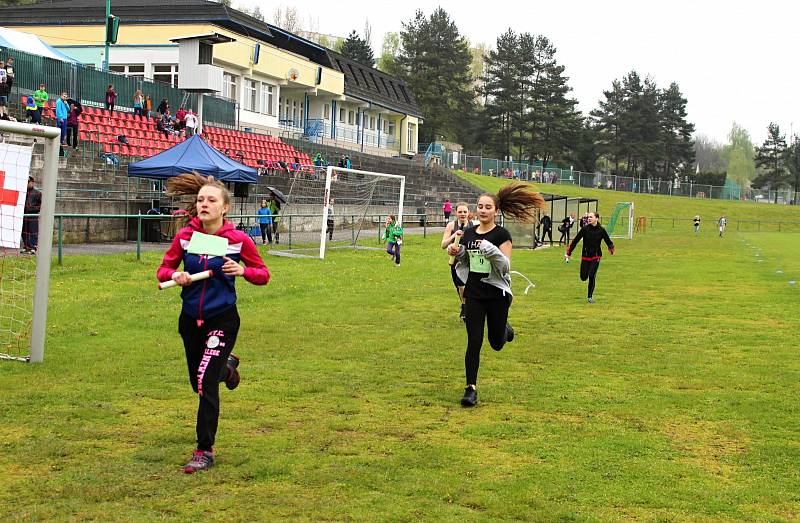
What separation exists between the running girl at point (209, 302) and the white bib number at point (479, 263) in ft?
8.36

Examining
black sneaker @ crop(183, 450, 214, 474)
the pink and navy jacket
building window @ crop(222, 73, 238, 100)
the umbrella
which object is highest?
building window @ crop(222, 73, 238, 100)

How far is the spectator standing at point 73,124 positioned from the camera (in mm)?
26656

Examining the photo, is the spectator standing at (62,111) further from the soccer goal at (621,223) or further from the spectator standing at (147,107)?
the soccer goal at (621,223)

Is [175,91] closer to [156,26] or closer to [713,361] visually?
[156,26]

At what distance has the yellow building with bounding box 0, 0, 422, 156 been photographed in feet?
158

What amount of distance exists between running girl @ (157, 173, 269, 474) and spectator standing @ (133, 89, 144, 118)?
2816 centimetres

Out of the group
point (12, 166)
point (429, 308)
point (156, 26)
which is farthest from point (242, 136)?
point (12, 166)

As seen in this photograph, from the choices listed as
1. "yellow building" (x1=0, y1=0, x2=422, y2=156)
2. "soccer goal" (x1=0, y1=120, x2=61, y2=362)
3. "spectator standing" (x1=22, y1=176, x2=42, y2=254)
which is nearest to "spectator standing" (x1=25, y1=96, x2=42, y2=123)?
"spectator standing" (x1=22, y1=176, x2=42, y2=254)

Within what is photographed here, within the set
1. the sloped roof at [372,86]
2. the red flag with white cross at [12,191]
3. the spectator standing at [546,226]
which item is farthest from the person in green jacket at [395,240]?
the sloped roof at [372,86]

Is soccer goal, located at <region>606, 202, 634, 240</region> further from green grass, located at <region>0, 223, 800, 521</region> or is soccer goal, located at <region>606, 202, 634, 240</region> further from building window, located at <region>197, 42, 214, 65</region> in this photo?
green grass, located at <region>0, 223, 800, 521</region>

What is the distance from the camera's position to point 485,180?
74.8 meters

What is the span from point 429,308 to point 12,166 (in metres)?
8.10

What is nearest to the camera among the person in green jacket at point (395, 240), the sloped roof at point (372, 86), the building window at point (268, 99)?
the person in green jacket at point (395, 240)

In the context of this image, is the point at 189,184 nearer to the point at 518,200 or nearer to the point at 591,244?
the point at 518,200
